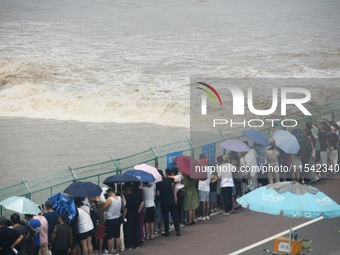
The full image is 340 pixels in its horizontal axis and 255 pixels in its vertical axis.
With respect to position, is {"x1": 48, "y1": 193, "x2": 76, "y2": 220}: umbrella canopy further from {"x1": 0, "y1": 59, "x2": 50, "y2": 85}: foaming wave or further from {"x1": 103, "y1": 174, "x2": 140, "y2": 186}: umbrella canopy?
{"x1": 0, "y1": 59, "x2": 50, "y2": 85}: foaming wave

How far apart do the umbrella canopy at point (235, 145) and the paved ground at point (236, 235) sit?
125cm

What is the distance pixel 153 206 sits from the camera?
16469mm

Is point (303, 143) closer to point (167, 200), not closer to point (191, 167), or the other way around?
point (191, 167)

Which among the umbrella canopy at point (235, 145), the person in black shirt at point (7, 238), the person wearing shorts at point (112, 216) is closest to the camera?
the person in black shirt at point (7, 238)

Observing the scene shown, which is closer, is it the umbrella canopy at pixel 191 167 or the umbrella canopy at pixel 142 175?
the umbrella canopy at pixel 142 175

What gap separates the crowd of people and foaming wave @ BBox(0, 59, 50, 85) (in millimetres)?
28172

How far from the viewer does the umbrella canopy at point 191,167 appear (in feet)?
55.7

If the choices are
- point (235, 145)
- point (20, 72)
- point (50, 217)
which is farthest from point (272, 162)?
point (20, 72)

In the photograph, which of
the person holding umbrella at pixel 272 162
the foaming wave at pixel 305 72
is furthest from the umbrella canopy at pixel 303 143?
the foaming wave at pixel 305 72

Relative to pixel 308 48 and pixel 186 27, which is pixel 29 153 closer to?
pixel 308 48

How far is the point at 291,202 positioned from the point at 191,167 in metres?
3.80

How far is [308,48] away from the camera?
55.0 metres

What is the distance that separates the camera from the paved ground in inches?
627

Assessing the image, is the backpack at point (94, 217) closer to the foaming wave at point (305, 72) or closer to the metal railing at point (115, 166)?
the metal railing at point (115, 166)
